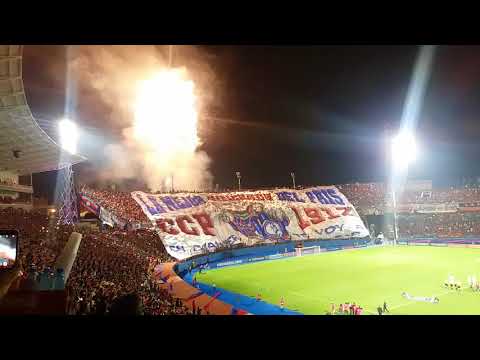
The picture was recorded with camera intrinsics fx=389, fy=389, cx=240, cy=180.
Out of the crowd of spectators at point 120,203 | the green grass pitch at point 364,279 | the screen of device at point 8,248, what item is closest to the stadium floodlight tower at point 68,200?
the crowd of spectators at point 120,203

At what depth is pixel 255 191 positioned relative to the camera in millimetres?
39750

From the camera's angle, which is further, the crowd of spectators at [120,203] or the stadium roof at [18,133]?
the crowd of spectators at [120,203]

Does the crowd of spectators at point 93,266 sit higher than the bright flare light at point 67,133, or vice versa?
the bright flare light at point 67,133

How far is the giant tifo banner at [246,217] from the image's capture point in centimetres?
Result: 3072

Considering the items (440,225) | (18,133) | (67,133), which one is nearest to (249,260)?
(67,133)

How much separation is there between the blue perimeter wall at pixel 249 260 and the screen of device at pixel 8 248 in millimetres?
8495

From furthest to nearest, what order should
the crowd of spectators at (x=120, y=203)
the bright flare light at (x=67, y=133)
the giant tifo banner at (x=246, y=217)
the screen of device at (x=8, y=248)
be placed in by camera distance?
the giant tifo banner at (x=246, y=217), the crowd of spectators at (x=120, y=203), the bright flare light at (x=67, y=133), the screen of device at (x=8, y=248)

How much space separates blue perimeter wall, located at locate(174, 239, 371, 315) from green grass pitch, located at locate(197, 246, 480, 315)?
2.65 ft

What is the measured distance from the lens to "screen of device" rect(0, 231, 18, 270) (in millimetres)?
9102

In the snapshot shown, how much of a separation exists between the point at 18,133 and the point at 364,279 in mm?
17400

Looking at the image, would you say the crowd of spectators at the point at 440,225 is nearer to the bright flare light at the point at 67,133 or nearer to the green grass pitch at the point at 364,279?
the green grass pitch at the point at 364,279

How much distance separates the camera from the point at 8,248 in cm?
919

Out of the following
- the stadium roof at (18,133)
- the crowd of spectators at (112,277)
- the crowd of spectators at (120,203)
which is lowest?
the crowd of spectators at (112,277)
